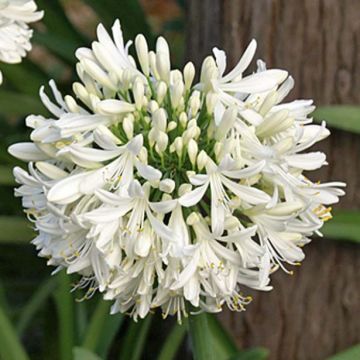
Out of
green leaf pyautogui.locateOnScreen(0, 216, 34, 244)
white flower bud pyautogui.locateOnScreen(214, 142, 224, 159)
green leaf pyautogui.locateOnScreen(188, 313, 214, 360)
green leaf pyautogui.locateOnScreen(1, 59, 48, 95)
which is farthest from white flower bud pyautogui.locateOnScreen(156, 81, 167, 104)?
green leaf pyautogui.locateOnScreen(1, 59, 48, 95)

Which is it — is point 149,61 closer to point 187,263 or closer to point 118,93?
point 118,93

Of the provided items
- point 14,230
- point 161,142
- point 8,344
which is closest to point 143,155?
point 161,142

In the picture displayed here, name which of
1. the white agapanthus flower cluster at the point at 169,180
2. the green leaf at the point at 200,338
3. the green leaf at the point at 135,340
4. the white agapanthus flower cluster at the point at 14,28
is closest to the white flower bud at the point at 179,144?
the white agapanthus flower cluster at the point at 169,180

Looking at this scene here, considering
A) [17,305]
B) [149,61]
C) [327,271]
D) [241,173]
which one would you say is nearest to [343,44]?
[327,271]

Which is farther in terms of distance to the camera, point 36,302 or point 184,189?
point 36,302

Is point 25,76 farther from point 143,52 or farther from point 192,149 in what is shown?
point 192,149

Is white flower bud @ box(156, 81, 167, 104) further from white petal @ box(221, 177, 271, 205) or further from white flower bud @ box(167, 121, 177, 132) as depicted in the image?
white petal @ box(221, 177, 271, 205)

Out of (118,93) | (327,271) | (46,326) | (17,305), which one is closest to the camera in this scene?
(118,93)
